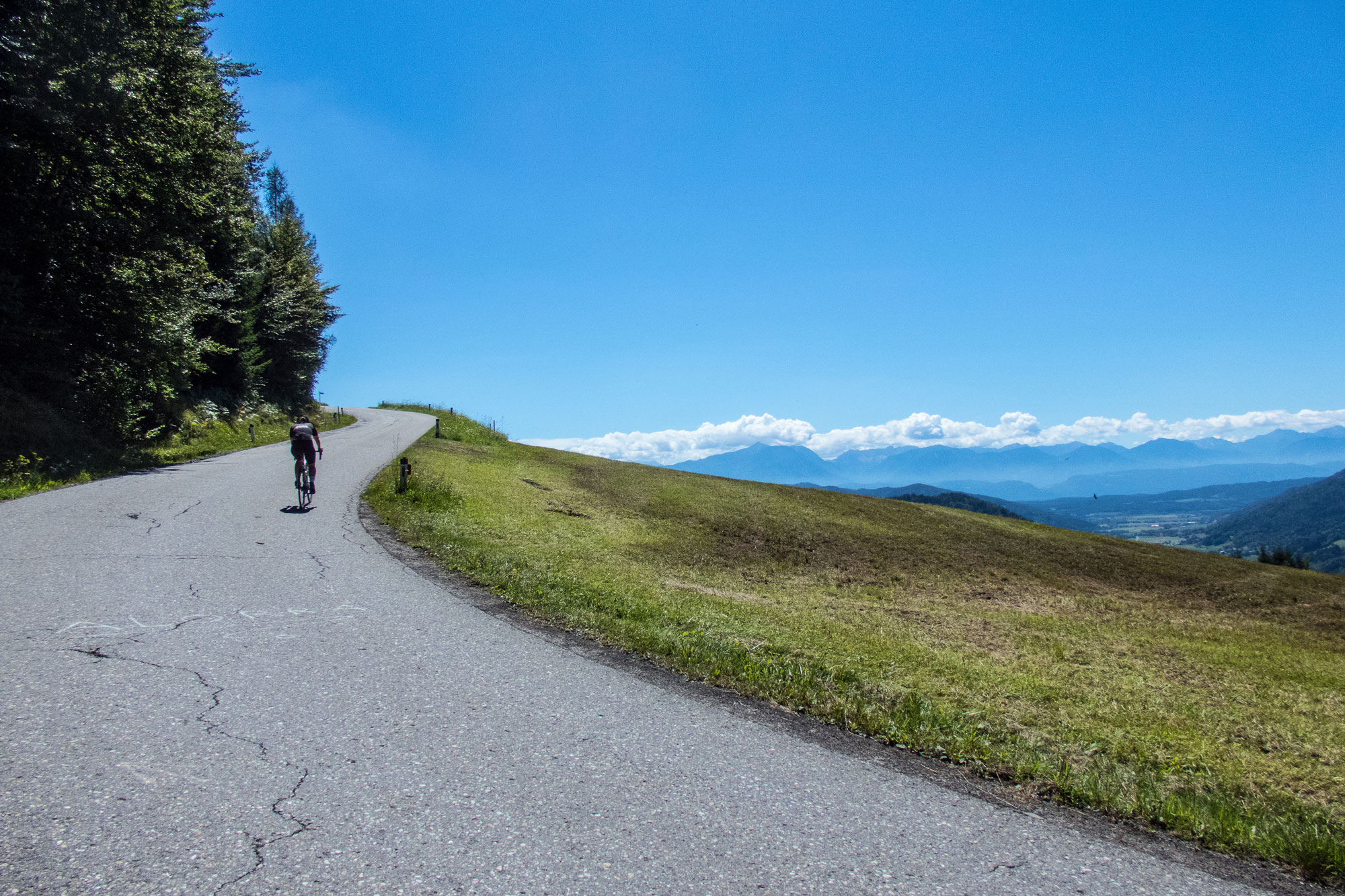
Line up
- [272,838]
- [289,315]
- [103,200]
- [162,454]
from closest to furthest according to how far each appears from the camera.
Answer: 1. [272,838]
2. [103,200]
3. [162,454]
4. [289,315]

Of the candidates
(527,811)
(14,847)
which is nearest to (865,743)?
(527,811)

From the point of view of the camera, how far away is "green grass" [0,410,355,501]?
53.8ft

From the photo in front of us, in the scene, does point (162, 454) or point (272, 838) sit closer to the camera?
point (272, 838)

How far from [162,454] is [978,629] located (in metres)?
Result: 28.1

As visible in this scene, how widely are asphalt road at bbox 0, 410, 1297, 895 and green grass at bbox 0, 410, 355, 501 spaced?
1243 cm

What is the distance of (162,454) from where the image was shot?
24375 mm

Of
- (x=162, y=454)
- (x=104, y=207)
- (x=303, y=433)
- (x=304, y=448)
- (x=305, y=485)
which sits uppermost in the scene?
(x=104, y=207)

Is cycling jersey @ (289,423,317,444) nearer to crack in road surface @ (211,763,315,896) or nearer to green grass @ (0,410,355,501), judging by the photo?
green grass @ (0,410,355,501)

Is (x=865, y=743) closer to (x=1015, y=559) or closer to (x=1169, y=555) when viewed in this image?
(x=1015, y=559)

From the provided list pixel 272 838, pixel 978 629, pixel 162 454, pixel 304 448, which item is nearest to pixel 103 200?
pixel 162 454

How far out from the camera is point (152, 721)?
463cm

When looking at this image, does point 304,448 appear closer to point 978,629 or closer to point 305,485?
point 305,485

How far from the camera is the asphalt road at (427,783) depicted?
10.5ft

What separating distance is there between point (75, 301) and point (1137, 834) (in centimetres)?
2929
